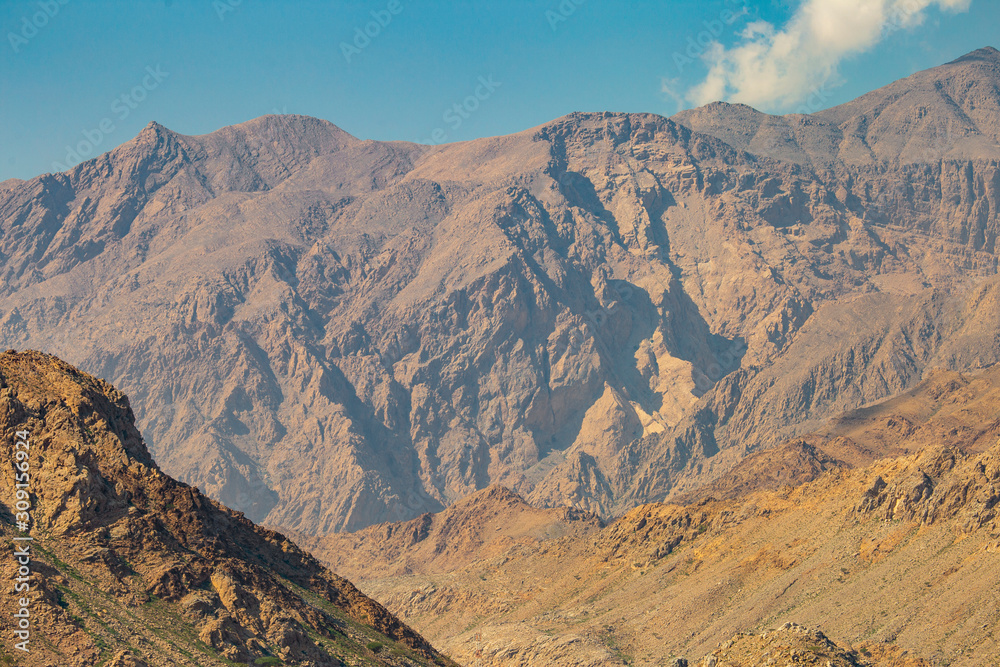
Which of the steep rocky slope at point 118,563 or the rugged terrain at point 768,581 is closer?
the steep rocky slope at point 118,563

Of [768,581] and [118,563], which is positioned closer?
[118,563]

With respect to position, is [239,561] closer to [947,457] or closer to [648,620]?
[648,620]

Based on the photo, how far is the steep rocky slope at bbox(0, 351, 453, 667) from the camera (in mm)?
43031

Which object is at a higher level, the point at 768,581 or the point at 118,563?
the point at 118,563

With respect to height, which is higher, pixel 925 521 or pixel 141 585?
pixel 141 585

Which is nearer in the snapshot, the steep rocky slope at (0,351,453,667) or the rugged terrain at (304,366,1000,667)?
the steep rocky slope at (0,351,453,667)

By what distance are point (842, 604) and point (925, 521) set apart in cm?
1401

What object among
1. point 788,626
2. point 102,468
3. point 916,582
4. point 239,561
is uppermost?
point 102,468

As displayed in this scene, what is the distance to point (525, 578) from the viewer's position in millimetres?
162125

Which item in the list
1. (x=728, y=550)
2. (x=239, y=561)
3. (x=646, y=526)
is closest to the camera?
(x=239, y=561)

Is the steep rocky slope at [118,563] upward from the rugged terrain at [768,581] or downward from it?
upward

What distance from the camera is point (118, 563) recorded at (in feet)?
155

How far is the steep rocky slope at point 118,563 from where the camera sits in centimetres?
4303

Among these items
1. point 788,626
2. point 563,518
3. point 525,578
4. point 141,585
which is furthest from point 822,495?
point 141,585
